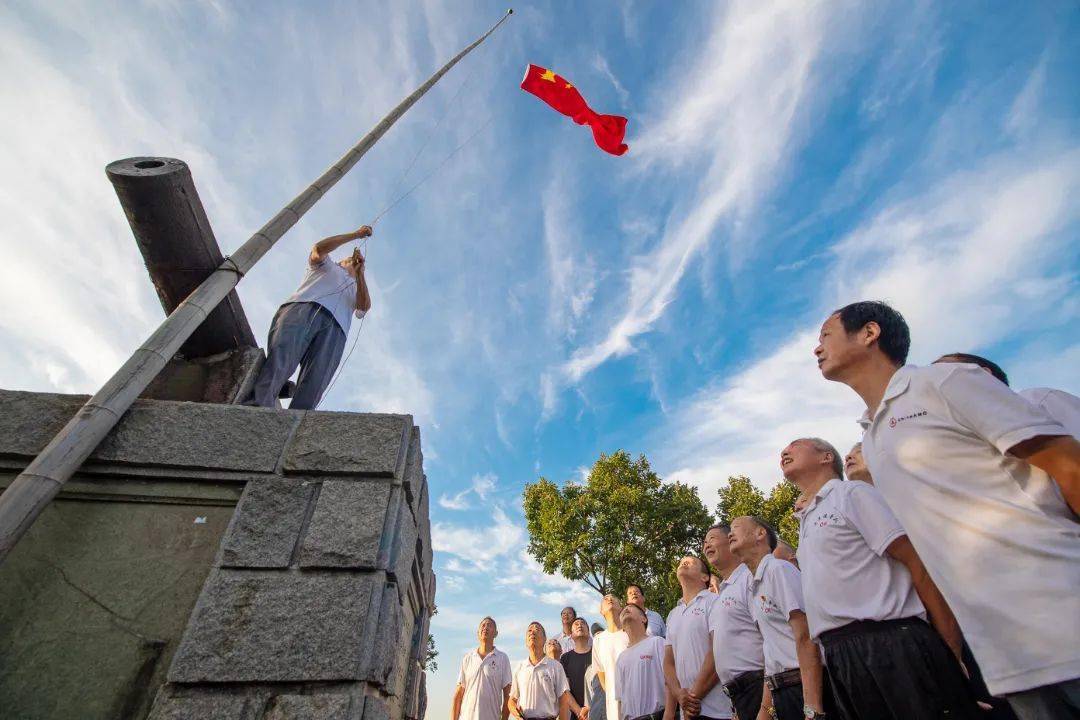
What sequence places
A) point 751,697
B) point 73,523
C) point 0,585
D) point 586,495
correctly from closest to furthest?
1. point 0,585
2. point 73,523
3. point 751,697
4. point 586,495

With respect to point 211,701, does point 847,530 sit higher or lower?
higher

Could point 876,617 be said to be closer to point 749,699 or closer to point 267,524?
point 749,699

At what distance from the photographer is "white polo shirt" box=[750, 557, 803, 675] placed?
9.64 ft

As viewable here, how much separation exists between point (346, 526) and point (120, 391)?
1226 mm

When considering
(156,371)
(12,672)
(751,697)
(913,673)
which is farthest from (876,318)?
(12,672)

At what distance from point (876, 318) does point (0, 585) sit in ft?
13.1

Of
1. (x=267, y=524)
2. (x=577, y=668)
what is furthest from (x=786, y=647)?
(x=577, y=668)

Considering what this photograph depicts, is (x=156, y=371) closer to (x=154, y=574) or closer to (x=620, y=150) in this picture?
(x=154, y=574)

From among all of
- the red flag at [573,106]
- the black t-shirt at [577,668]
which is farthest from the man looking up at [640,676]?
the red flag at [573,106]

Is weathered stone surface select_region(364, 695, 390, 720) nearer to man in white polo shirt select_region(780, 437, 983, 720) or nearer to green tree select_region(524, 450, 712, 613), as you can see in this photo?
man in white polo shirt select_region(780, 437, 983, 720)

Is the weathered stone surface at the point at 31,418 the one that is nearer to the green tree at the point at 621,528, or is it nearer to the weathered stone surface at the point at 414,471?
the weathered stone surface at the point at 414,471

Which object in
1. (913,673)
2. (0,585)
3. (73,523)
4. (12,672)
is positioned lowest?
(913,673)

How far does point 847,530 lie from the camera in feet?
7.72

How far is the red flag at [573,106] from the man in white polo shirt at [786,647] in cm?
646
